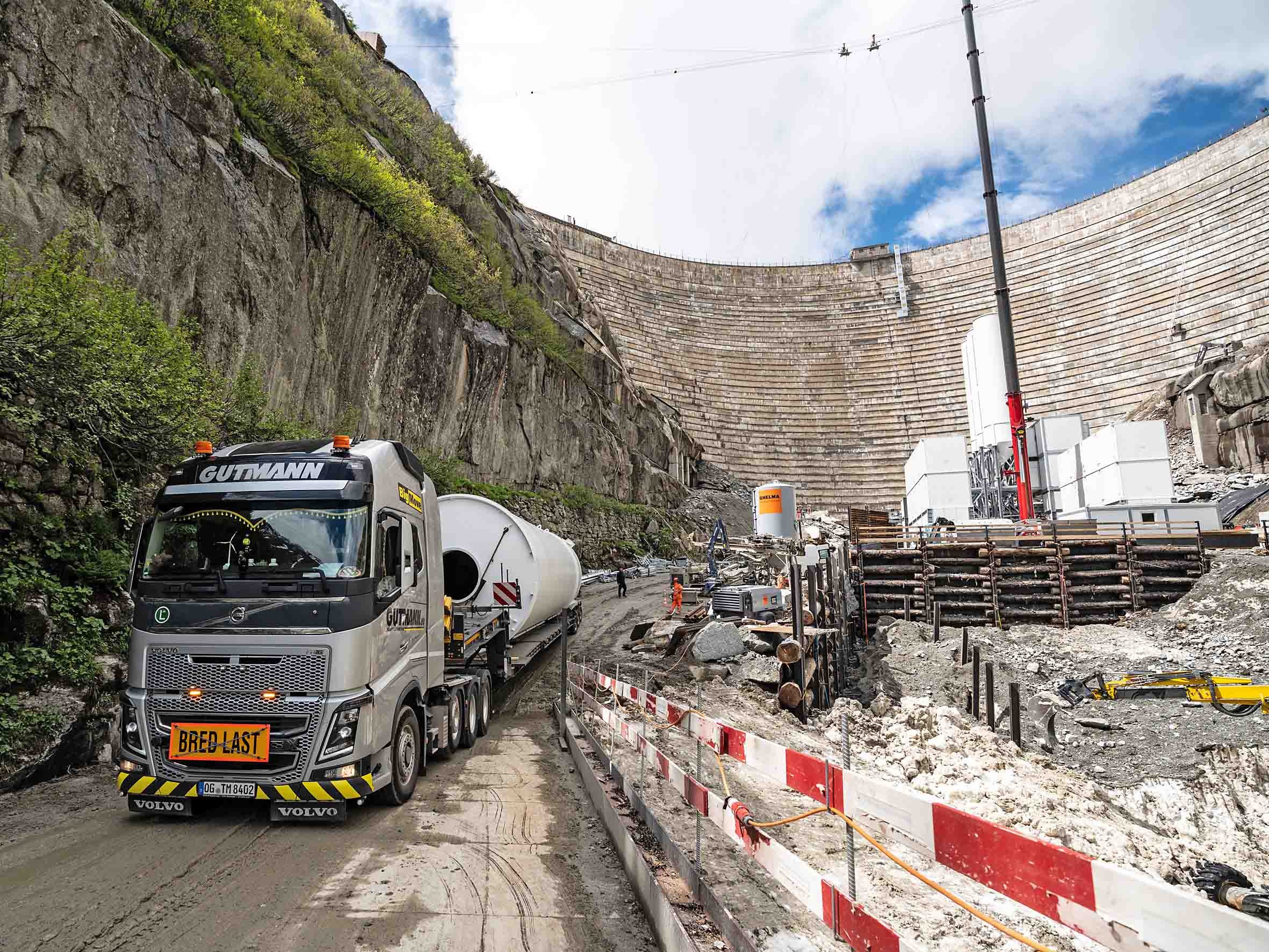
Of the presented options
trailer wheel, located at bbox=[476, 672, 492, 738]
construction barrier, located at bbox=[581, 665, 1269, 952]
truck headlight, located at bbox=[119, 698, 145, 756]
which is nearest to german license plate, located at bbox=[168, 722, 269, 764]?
truck headlight, located at bbox=[119, 698, 145, 756]

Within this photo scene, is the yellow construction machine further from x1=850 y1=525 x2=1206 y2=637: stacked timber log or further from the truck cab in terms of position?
A: the truck cab

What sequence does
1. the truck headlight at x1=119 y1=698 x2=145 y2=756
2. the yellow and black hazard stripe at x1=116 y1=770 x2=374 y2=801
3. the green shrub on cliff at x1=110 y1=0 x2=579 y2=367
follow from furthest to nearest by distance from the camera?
the green shrub on cliff at x1=110 y1=0 x2=579 y2=367 → the truck headlight at x1=119 y1=698 x2=145 y2=756 → the yellow and black hazard stripe at x1=116 y1=770 x2=374 y2=801

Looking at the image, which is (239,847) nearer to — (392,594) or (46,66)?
(392,594)

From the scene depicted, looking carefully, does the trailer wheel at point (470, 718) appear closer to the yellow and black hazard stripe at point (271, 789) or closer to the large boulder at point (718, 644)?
the yellow and black hazard stripe at point (271, 789)

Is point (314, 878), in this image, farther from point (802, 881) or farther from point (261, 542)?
point (802, 881)

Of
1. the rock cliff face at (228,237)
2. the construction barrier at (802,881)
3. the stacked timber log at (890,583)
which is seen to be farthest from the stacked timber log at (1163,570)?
the rock cliff face at (228,237)

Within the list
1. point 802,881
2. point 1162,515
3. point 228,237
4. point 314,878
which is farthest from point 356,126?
point 1162,515

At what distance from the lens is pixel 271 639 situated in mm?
5867

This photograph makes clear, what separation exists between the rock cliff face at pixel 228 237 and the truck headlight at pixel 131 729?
8.20 meters

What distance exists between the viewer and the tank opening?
12.0m

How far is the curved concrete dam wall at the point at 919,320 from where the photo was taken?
51.1m

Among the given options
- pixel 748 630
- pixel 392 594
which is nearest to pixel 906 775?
pixel 748 630

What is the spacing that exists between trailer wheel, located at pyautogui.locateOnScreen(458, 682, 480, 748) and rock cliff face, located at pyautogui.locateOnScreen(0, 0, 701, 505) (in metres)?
9.27

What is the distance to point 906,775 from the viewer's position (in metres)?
9.67
